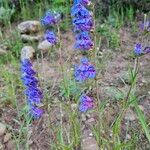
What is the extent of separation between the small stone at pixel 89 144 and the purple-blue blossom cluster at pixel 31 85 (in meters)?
0.65

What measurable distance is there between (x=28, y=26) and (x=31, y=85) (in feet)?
6.56

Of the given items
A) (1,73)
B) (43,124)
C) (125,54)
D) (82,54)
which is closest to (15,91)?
(1,73)

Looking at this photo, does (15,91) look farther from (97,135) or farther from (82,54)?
(97,135)

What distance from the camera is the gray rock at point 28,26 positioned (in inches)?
162

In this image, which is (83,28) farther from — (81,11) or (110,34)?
(110,34)

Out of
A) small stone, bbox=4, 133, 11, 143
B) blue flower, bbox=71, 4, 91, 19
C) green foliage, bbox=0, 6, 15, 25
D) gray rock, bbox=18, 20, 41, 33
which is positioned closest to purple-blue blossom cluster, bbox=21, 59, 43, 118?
blue flower, bbox=71, 4, 91, 19

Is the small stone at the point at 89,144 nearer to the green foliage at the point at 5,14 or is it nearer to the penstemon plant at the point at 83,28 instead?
the penstemon plant at the point at 83,28

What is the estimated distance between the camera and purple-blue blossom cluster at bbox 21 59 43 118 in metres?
2.14

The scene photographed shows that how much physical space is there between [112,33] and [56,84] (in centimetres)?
83

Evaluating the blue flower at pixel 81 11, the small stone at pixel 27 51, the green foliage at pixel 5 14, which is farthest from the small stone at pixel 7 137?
the green foliage at pixel 5 14

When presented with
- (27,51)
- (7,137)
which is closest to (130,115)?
(7,137)

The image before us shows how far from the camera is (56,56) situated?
3.81 m

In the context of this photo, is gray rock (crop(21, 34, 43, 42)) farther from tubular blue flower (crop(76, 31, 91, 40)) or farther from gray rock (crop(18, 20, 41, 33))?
tubular blue flower (crop(76, 31, 91, 40))

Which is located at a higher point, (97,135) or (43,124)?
(97,135)
